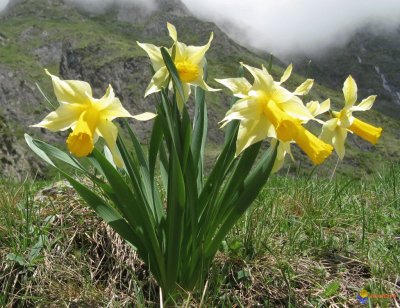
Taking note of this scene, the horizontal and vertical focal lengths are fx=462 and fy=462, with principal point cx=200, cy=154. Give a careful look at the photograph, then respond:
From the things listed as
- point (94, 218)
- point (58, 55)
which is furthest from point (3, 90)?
point (94, 218)

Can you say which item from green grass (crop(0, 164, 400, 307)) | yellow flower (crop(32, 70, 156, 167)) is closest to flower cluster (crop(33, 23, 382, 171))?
yellow flower (crop(32, 70, 156, 167))

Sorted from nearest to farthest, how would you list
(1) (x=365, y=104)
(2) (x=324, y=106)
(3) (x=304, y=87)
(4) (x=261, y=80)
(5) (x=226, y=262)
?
(4) (x=261, y=80) < (3) (x=304, y=87) < (2) (x=324, y=106) < (1) (x=365, y=104) < (5) (x=226, y=262)

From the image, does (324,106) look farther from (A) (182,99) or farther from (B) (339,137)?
(A) (182,99)

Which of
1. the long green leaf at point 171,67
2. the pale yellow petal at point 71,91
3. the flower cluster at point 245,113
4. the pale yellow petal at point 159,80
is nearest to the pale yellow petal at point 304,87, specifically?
the flower cluster at point 245,113

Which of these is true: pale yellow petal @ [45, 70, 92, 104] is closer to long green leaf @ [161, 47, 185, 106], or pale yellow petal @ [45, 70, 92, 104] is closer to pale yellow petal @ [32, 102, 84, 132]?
pale yellow petal @ [32, 102, 84, 132]

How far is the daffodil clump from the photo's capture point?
65.0 inches

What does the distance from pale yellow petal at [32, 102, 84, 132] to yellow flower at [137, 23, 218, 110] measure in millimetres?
303

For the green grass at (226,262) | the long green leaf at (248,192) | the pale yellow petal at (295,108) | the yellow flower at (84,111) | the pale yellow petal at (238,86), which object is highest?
the pale yellow petal at (295,108)

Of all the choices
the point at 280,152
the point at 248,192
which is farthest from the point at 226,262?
the point at 280,152

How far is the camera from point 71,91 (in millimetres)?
1722

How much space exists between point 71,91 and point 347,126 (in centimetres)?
108

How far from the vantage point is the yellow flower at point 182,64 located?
1.88 meters

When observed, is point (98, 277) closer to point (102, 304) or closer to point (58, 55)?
point (102, 304)

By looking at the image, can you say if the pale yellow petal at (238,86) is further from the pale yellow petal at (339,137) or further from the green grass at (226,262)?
the green grass at (226,262)
